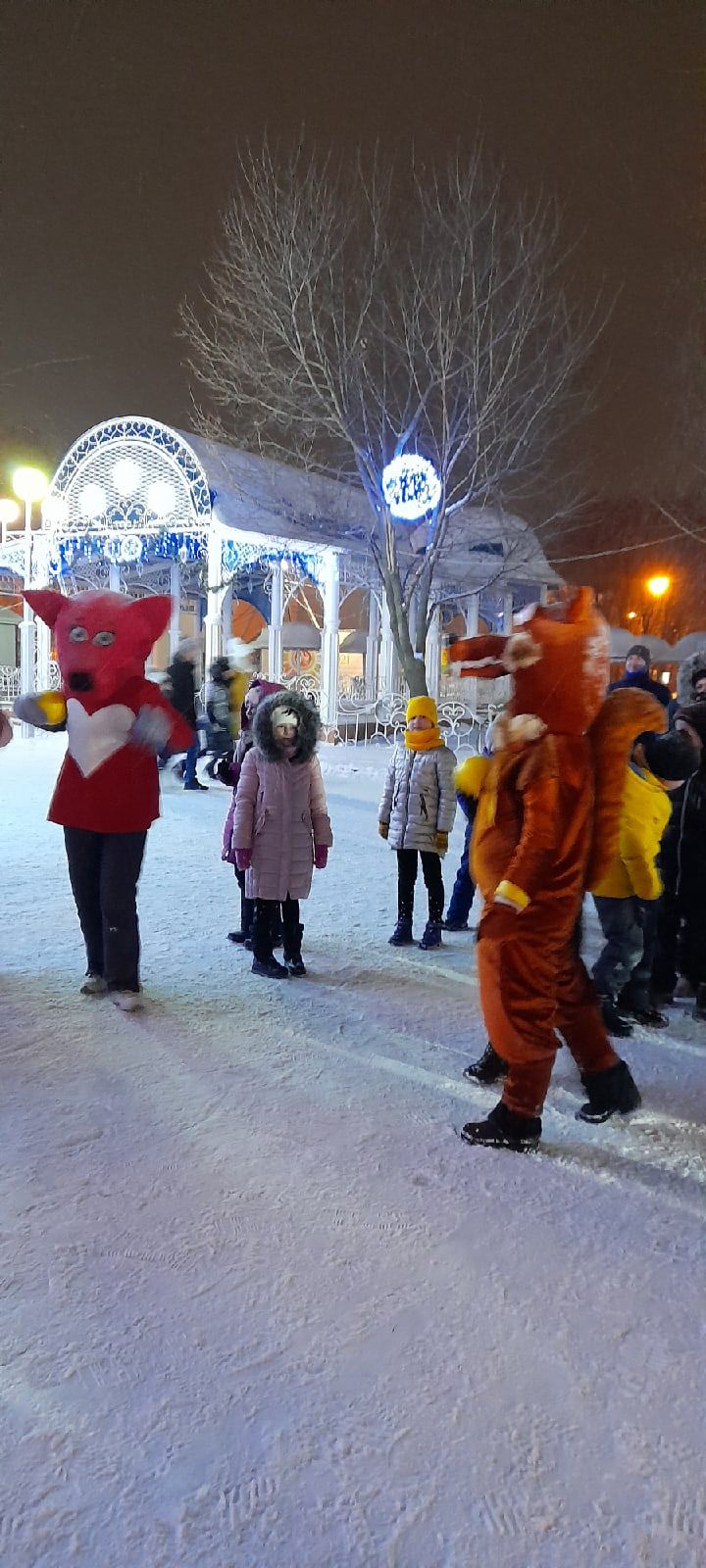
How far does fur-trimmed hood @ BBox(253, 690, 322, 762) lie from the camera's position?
4.52 metres

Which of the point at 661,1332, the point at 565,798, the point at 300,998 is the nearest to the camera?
the point at 661,1332

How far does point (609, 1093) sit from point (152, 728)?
2.32 meters

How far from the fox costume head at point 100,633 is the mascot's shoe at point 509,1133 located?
2352 millimetres

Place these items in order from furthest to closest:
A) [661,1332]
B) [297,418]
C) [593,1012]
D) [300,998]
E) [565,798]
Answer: [297,418], [300,998], [593,1012], [565,798], [661,1332]

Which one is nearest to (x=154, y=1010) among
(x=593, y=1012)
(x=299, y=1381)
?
(x=593, y=1012)

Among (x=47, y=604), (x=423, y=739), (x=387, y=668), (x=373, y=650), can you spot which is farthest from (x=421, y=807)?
(x=373, y=650)

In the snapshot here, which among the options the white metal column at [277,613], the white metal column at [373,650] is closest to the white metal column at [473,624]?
the white metal column at [373,650]

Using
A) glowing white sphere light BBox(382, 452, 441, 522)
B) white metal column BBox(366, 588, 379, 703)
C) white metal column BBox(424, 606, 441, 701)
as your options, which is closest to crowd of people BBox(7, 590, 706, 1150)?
glowing white sphere light BBox(382, 452, 441, 522)

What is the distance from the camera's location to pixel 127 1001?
417 centimetres

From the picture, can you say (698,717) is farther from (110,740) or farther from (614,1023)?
(110,740)

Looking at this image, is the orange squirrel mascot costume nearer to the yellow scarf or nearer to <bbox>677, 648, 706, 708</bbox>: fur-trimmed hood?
<bbox>677, 648, 706, 708</bbox>: fur-trimmed hood

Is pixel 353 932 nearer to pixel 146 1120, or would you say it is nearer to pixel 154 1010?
pixel 154 1010

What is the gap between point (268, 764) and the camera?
15.0 ft

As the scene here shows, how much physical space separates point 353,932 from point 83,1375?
350 cm
